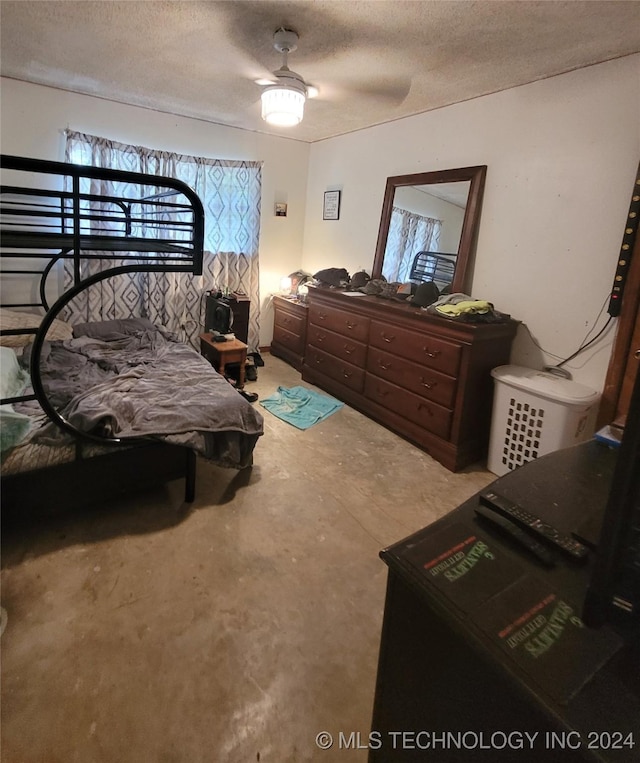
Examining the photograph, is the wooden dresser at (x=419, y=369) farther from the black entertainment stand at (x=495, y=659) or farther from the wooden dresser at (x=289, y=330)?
the black entertainment stand at (x=495, y=659)

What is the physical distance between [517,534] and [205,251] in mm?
4069

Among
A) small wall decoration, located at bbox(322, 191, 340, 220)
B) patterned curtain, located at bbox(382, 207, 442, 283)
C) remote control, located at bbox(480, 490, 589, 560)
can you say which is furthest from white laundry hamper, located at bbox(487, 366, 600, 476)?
small wall decoration, located at bbox(322, 191, 340, 220)

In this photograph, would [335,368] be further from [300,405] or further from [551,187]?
[551,187]

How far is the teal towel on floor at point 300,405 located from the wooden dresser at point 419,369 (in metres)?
0.18

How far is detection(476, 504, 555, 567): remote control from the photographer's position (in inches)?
29.5

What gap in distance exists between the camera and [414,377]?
9.58 feet

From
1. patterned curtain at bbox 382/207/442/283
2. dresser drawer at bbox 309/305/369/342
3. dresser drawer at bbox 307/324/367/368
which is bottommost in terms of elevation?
dresser drawer at bbox 307/324/367/368

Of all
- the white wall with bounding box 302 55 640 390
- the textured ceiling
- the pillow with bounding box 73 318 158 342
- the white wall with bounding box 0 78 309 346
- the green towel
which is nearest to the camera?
the textured ceiling

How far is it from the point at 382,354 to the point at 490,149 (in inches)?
60.5

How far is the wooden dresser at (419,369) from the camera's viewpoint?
2635mm

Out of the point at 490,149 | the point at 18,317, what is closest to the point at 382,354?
the point at 490,149

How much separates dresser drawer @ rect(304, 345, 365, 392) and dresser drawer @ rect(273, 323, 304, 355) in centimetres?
33

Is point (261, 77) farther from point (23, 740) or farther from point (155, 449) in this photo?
point (23, 740)

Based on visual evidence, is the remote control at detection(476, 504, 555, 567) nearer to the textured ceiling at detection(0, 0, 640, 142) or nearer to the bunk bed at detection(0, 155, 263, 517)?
the bunk bed at detection(0, 155, 263, 517)
